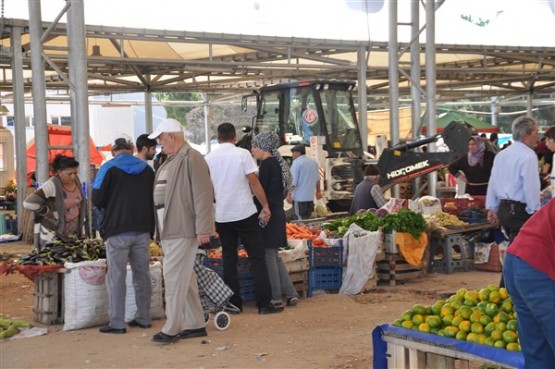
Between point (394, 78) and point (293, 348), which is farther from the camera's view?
point (394, 78)

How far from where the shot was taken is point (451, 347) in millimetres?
4945

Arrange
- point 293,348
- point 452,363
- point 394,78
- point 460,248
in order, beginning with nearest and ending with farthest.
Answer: point 452,363 < point 293,348 < point 460,248 < point 394,78

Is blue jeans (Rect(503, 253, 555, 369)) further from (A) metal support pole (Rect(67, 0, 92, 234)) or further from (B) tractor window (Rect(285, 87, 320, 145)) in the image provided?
(B) tractor window (Rect(285, 87, 320, 145))

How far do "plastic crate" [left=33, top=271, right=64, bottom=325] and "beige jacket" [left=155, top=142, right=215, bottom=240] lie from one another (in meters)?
1.40

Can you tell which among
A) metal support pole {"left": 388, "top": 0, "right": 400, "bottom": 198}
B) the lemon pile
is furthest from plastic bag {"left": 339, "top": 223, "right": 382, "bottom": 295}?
metal support pole {"left": 388, "top": 0, "right": 400, "bottom": 198}

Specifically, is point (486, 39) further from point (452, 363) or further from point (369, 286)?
point (452, 363)

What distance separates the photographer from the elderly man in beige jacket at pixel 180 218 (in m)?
7.20

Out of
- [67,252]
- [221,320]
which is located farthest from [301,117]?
[221,320]

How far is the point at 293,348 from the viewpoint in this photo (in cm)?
713

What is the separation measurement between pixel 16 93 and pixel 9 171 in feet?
35.1

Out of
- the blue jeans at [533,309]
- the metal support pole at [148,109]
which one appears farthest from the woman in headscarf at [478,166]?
the metal support pole at [148,109]

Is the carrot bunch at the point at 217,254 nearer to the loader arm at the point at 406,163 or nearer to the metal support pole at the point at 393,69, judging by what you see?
the loader arm at the point at 406,163

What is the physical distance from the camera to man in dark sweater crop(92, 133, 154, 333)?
7621 mm

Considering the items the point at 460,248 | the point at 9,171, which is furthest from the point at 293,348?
the point at 9,171
